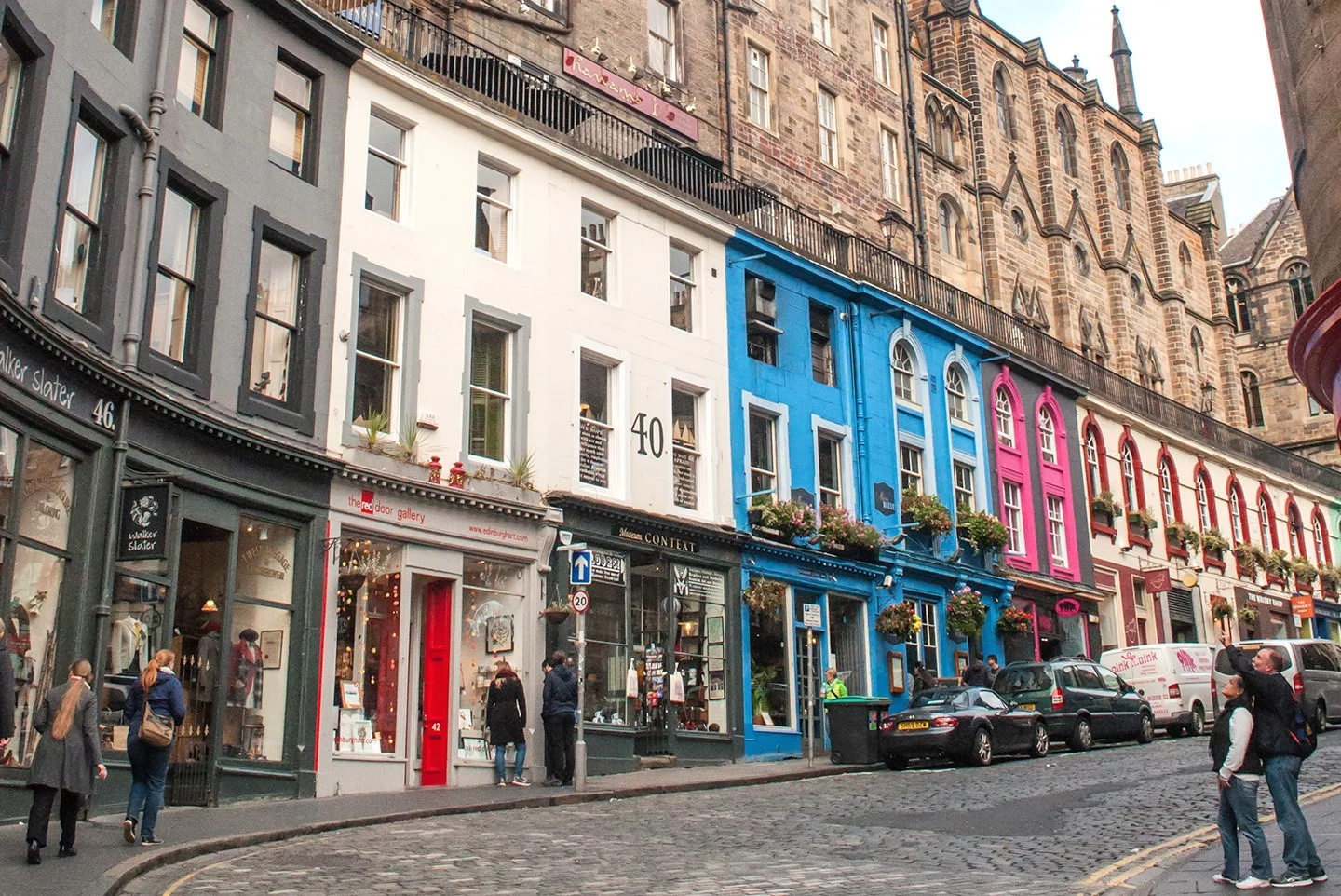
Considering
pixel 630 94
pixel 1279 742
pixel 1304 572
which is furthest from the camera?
pixel 1304 572

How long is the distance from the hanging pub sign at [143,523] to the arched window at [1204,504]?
115 feet

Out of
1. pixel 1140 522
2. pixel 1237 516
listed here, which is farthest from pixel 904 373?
pixel 1237 516

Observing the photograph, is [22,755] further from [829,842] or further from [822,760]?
[822,760]

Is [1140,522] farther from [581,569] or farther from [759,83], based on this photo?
[581,569]

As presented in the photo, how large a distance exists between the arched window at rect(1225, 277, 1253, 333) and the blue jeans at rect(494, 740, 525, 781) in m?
55.4

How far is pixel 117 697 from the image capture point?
14266 millimetres

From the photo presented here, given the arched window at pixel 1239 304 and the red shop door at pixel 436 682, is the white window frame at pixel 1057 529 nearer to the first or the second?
the red shop door at pixel 436 682

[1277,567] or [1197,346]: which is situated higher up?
[1197,346]

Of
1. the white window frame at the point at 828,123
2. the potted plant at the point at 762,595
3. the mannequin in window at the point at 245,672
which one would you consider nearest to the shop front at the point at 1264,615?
the white window frame at the point at 828,123

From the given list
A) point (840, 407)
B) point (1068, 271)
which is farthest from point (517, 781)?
point (1068, 271)

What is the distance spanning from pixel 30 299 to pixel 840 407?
17991mm

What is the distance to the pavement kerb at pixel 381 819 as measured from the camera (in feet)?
33.6

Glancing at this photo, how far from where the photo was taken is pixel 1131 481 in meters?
39.4

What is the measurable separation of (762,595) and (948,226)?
18667 mm
